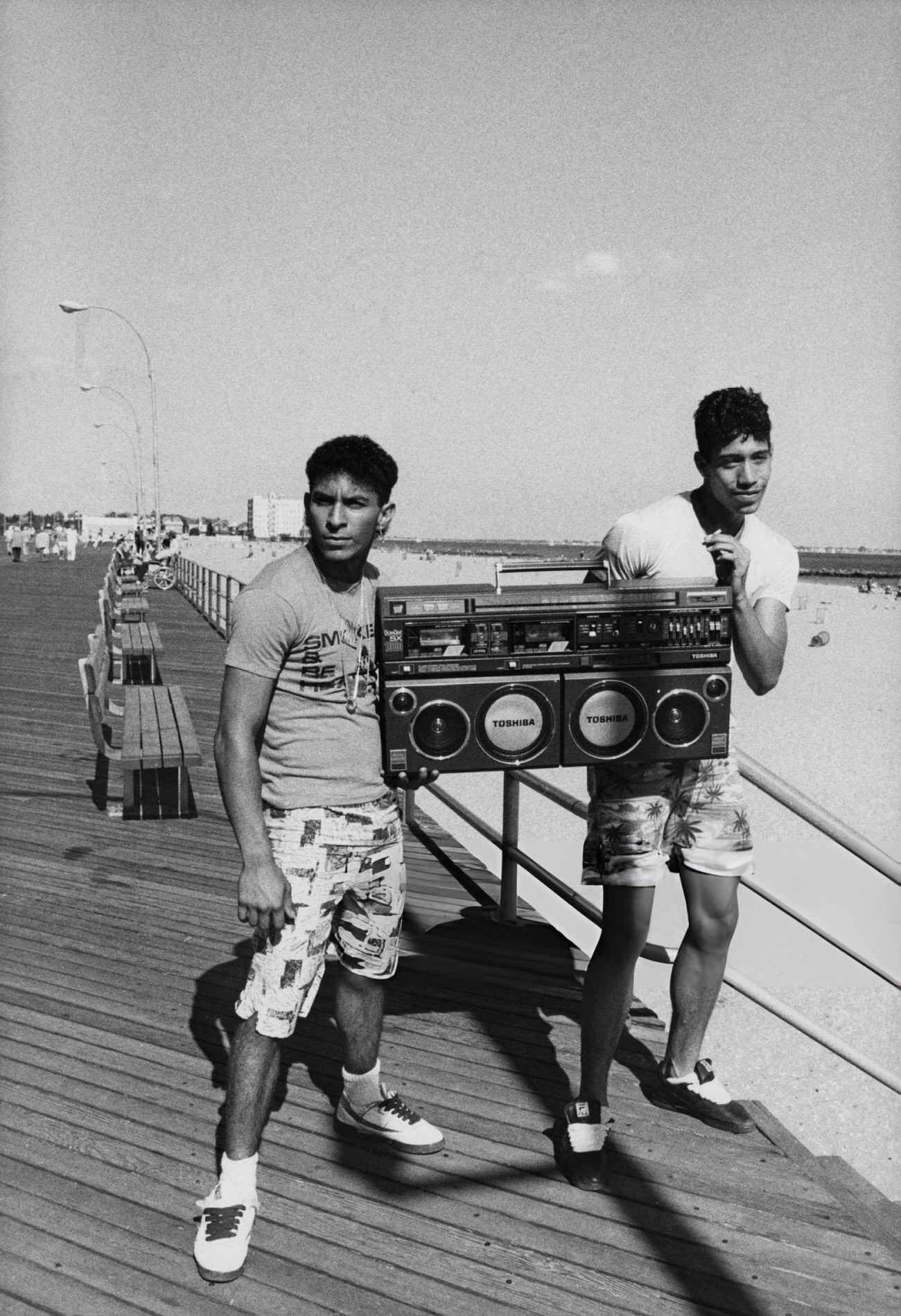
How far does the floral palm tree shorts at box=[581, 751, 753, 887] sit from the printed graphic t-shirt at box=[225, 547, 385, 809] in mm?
592

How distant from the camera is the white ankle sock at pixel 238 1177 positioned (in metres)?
2.26

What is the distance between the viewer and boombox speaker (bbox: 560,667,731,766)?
2262 millimetres

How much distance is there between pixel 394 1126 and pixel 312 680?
1.20 metres

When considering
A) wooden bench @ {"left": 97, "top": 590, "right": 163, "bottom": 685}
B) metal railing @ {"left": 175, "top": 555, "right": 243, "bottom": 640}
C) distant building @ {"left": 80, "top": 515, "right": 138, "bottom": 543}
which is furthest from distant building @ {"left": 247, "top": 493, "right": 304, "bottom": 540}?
wooden bench @ {"left": 97, "top": 590, "right": 163, "bottom": 685}

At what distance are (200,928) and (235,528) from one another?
19687 cm

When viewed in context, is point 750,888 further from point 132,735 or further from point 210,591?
point 210,591

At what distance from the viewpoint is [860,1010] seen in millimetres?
5723

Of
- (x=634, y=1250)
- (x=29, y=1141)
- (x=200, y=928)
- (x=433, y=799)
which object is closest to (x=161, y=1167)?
(x=29, y=1141)

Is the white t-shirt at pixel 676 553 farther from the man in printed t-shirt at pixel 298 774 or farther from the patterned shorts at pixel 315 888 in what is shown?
the patterned shorts at pixel 315 888

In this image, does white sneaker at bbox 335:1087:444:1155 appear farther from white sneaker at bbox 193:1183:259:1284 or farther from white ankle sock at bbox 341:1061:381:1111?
white sneaker at bbox 193:1183:259:1284

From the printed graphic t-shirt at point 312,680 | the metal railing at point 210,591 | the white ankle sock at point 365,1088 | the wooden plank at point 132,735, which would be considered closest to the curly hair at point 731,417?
the printed graphic t-shirt at point 312,680

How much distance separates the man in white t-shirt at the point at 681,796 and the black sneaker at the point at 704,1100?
0.32 metres

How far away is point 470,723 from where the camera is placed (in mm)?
2193

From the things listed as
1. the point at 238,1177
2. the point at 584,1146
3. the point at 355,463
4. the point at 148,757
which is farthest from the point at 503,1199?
the point at 148,757
